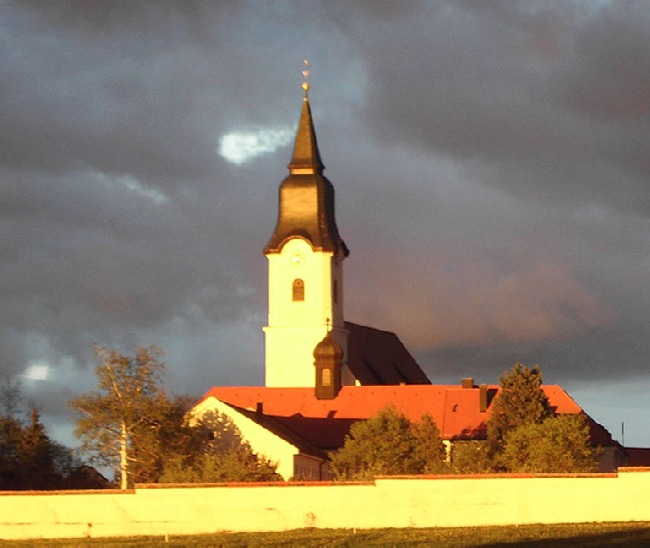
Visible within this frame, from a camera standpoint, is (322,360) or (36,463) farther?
(322,360)

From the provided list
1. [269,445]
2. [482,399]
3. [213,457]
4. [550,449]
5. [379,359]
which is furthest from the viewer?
[379,359]

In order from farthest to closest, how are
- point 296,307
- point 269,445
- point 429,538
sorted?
point 296,307, point 269,445, point 429,538

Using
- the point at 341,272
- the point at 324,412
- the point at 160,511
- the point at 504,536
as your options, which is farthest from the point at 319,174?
the point at 504,536

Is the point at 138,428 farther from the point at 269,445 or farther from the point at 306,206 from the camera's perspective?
the point at 306,206

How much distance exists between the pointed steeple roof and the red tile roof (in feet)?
49.5

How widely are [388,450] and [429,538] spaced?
30128 millimetres

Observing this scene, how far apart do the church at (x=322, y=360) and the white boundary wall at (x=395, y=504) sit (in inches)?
1223

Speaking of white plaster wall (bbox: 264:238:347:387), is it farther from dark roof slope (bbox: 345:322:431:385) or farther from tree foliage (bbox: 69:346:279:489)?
tree foliage (bbox: 69:346:279:489)

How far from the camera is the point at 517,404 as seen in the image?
9069cm

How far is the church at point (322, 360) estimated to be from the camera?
101 metres

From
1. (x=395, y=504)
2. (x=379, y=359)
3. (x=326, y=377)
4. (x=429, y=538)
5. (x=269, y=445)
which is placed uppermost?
(x=379, y=359)

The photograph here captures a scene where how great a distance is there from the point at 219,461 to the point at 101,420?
784 centimetres

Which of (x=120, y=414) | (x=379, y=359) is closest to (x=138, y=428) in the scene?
(x=120, y=414)

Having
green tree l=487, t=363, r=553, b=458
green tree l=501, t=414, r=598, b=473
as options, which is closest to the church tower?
green tree l=487, t=363, r=553, b=458
